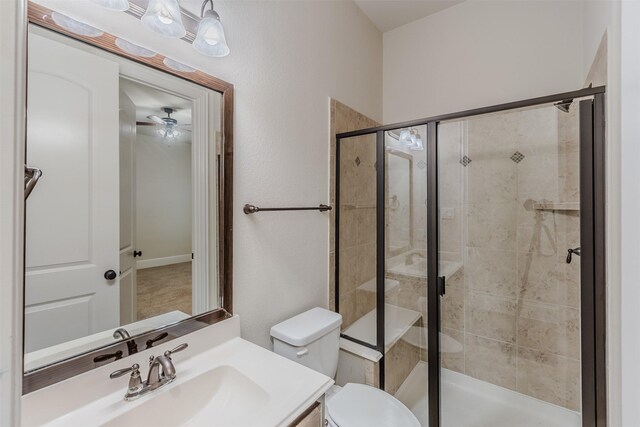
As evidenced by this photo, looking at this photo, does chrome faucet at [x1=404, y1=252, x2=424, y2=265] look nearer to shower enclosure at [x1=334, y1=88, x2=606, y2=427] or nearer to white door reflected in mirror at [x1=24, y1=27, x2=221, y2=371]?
shower enclosure at [x1=334, y1=88, x2=606, y2=427]

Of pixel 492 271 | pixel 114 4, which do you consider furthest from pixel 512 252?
pixel 114 4

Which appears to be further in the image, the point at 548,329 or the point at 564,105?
the point at 548,329

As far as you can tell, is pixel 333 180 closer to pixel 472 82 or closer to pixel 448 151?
pixel 448 151

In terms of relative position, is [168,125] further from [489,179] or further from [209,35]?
[489,179]

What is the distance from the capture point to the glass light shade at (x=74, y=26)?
76 cm

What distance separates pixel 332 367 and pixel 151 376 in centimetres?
91

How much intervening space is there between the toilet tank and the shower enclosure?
35 cm

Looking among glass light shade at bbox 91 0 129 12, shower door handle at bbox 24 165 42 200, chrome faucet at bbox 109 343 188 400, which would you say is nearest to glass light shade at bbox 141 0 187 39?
glass light shade at bbox 91 0 129 12

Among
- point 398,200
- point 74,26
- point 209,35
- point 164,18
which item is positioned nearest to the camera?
point 74,26

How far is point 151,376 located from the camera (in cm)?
85

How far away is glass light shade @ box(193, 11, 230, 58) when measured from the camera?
3.23ft

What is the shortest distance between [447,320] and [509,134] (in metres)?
1.13

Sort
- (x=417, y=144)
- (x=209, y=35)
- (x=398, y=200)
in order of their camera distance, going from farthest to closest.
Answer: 1. (x=398, y=200)
2. (x=417, y=144)
3. (x=209, y=35)

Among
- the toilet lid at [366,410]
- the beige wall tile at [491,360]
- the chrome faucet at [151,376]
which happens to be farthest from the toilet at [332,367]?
the beige wall tile at [491,360]
